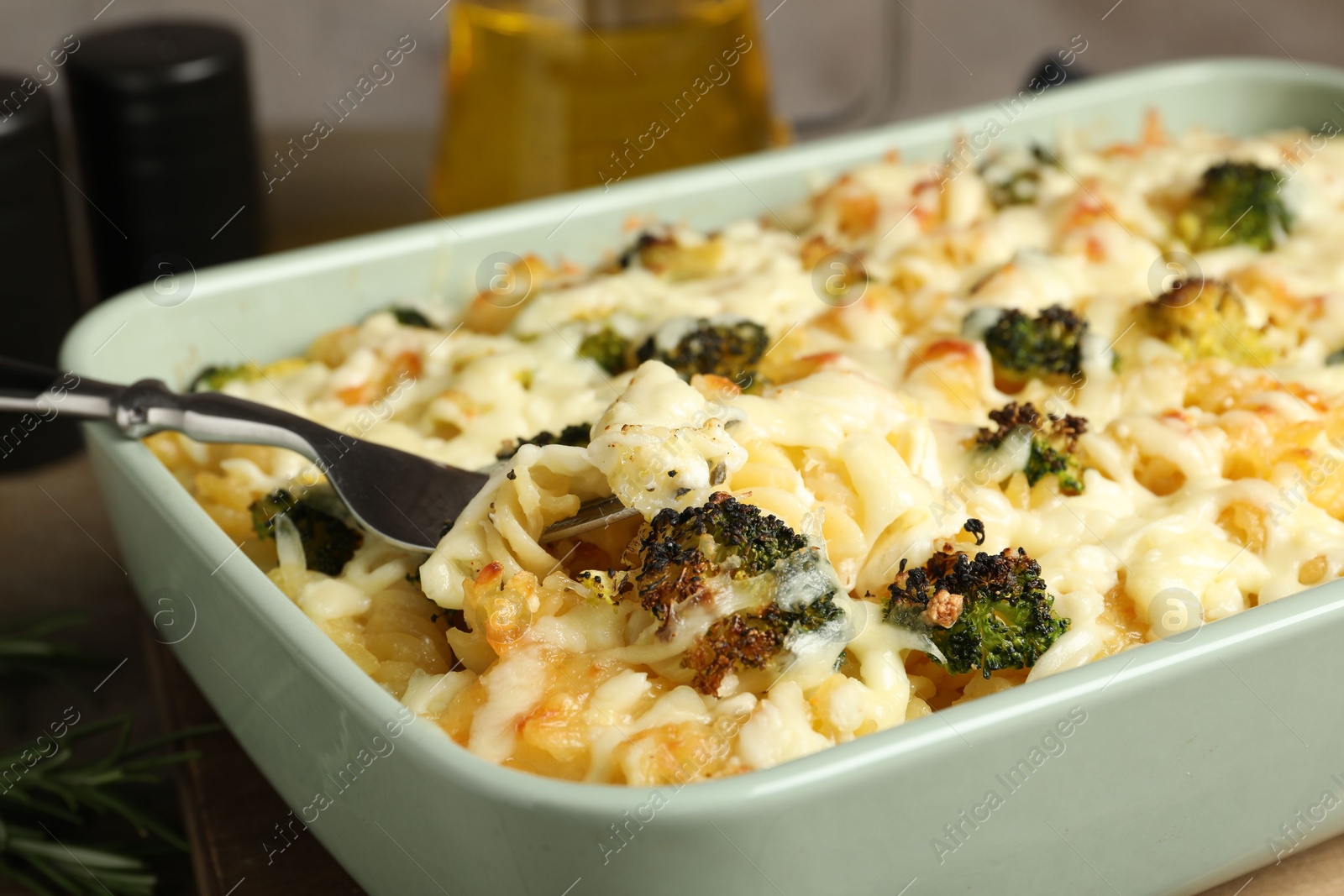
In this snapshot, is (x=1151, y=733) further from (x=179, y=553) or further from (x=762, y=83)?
(x=762, y=83)

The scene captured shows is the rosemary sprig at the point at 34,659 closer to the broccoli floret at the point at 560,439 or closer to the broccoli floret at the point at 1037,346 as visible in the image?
the broccoli floret at the point at 560,439

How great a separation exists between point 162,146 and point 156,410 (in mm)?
1503

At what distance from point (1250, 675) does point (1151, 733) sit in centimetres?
16

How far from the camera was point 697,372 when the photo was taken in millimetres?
2318

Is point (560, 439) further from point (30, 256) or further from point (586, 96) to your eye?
point (30, 256)

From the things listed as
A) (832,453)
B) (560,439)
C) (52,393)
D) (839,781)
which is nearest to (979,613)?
(832,453)

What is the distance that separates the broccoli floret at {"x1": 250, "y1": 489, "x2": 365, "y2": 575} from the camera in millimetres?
2043

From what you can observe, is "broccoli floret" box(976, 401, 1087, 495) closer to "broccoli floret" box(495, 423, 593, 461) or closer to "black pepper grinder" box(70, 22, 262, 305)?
"broccoli floret" box(495, 423, 593, 461)

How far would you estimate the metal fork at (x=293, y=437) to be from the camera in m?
1.99

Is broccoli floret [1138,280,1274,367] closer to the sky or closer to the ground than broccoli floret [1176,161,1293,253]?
closer to the ground

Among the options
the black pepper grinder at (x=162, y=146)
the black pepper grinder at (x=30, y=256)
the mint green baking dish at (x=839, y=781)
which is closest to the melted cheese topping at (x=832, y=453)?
the mint green baking dish at (x=839, y=781)

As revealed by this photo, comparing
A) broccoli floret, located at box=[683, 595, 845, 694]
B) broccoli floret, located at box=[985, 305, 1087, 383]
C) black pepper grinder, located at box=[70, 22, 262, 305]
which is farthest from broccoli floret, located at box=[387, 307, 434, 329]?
broccoli floret, located at box=[683, 595, 845, 694]

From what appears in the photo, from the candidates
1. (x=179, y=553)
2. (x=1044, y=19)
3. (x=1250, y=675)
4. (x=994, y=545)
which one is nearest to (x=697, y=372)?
(x=994, y=545)

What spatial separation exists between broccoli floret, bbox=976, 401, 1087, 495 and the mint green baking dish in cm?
42
